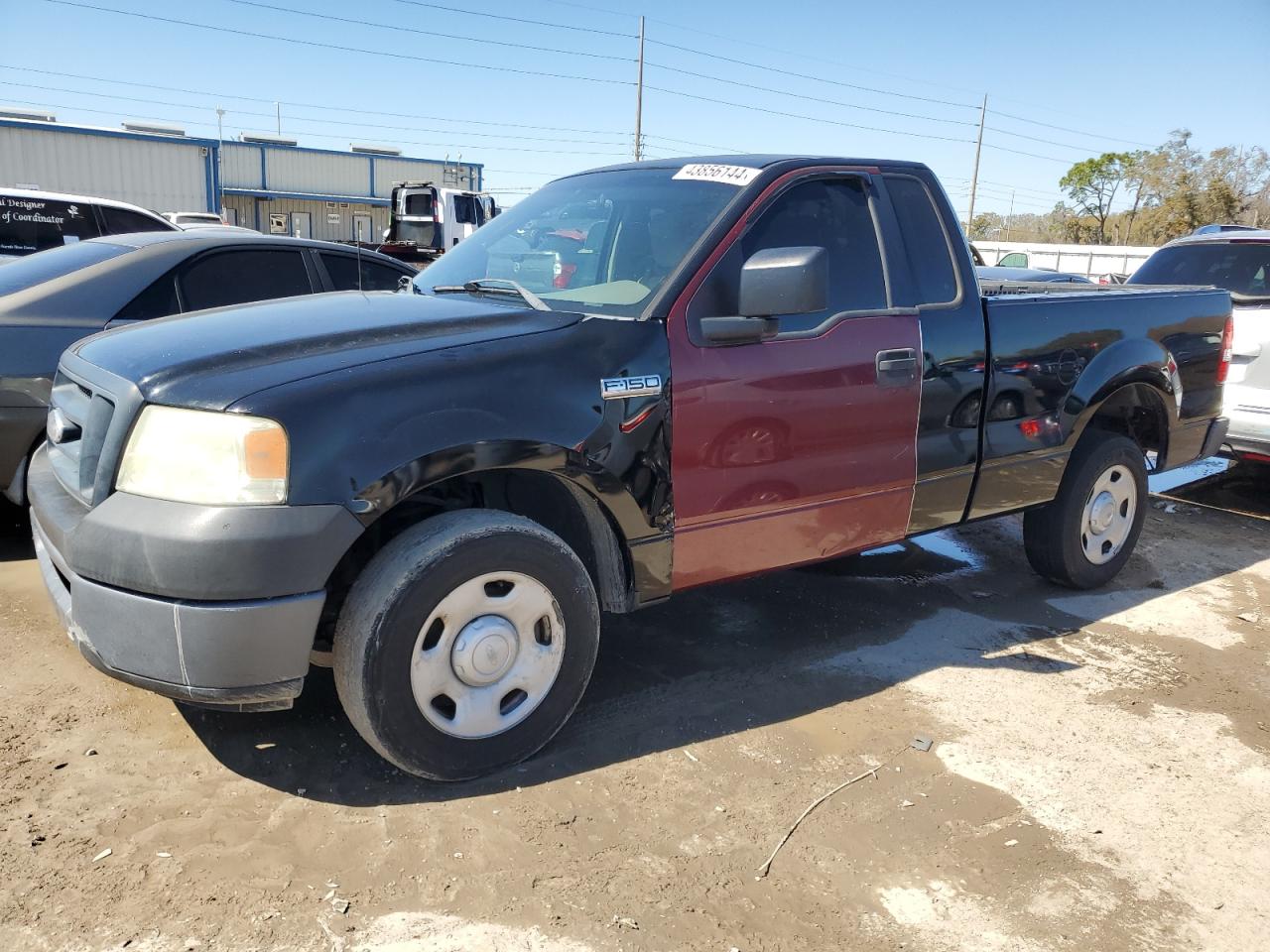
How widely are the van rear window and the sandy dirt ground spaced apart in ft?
20.3

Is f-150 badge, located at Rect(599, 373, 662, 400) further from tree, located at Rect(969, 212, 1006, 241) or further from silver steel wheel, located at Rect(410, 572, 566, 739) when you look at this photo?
tree, located at Rect(969, 212, 1006, 241)

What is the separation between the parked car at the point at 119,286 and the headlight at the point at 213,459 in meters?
2.27

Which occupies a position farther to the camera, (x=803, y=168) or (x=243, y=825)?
(x=803, y=168)

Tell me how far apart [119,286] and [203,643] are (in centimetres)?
306

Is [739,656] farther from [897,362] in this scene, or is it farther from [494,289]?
[494,289]

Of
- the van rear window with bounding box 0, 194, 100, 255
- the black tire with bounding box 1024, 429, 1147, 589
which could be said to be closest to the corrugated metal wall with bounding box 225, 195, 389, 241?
the van rear window with bounding box 0, 194, 100, 255

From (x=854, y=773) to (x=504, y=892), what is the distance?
124cm

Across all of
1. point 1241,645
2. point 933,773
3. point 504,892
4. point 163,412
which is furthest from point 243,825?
point 1241,645

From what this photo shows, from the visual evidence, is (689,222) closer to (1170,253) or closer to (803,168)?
(803,168)

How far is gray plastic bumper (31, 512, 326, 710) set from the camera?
8.10 feet

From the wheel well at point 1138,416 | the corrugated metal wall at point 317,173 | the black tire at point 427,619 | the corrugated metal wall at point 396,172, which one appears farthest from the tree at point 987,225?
the black tire at point 427,619

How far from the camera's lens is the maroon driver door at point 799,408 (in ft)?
10.5

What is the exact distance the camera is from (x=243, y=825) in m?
2.68

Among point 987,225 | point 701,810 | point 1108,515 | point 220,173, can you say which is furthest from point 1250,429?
point 987,225
